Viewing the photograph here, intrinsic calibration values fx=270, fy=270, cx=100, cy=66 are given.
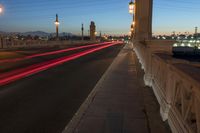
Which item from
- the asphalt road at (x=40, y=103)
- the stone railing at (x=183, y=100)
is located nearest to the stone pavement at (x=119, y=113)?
the asphalt road at (x=40, y=103)

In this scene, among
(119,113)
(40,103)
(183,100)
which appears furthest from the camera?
(40,103)

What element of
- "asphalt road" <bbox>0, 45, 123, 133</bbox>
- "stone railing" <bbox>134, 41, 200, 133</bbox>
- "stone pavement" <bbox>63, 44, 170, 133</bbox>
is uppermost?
"stone railing" <bbox>134, 41, 200, 133</bbox>

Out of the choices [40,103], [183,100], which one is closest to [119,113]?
[40,103]

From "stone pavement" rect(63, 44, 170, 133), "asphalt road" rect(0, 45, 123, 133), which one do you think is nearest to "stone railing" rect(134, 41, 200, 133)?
"stone pavement" rect(63, 44, 170, 133)

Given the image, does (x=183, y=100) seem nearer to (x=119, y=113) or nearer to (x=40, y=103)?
(x=119, y=113)

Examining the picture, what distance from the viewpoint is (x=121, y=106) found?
800cm

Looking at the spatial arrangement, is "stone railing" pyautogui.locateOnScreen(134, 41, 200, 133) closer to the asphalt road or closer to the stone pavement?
the stone pavement

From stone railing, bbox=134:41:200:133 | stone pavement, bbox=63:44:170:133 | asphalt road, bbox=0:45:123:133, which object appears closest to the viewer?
stone railing, bbox=134:41:200:133

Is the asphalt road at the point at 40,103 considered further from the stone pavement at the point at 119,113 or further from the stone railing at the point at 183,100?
the stone railing at the point at 183,100

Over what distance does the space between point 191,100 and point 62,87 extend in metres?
7.82

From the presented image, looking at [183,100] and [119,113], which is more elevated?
[183,100]

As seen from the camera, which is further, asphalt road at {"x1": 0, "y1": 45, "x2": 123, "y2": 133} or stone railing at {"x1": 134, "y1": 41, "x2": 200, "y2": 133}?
asphalt road at {"x1": 0, "y1": 45, "x2": 123, "y2": 133}

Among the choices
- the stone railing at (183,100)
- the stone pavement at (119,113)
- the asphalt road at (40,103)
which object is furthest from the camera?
the asphalt road at (40,103)

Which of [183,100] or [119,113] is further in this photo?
[119,113]
